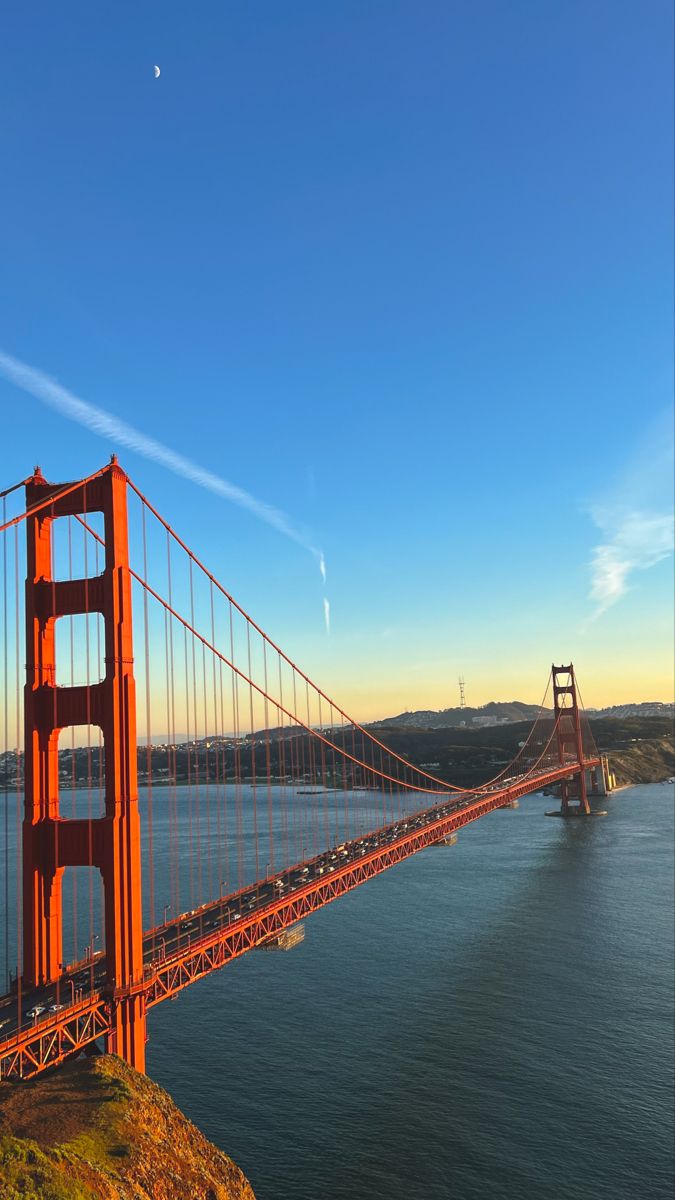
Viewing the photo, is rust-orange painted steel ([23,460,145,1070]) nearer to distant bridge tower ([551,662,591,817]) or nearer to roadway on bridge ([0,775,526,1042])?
roadway on bridge ([0,775,526,1042])

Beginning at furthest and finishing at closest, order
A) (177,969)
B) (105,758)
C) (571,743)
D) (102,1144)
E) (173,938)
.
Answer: (571,743) < (173,938) < (177,969) < (105,758) < (102,1144)

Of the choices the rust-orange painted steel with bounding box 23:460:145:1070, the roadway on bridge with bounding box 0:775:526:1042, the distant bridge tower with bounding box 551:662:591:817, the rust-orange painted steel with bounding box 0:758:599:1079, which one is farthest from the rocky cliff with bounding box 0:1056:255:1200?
the distant bridge tower with bounding box 551:662:591:817

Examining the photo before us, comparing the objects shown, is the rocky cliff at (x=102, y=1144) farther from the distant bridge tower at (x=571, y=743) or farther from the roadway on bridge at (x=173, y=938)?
the distant bridge tower at (x=571, y=743)

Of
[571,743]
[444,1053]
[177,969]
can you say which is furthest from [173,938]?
[571,743]

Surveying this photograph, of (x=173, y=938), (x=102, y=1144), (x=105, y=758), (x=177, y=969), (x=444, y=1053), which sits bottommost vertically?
(x=444, y=1053)

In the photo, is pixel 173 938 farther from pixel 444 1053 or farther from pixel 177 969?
pixel 444 1053

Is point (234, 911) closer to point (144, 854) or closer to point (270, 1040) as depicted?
point (270, 1040)
